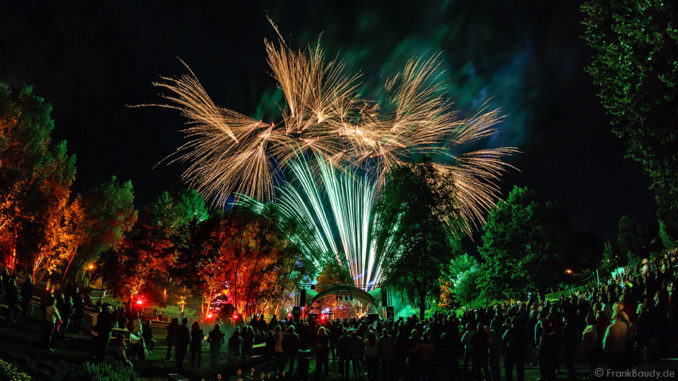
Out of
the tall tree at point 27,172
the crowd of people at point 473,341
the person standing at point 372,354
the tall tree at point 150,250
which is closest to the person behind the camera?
the crowd of people at point 473,341

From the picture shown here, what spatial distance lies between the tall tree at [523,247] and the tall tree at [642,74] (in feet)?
95.6

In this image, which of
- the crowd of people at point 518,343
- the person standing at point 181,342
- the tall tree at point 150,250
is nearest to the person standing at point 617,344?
the crowd of people at point 518,343

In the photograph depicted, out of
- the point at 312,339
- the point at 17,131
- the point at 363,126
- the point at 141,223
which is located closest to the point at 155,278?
the point at 141,223

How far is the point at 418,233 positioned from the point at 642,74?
777 inches

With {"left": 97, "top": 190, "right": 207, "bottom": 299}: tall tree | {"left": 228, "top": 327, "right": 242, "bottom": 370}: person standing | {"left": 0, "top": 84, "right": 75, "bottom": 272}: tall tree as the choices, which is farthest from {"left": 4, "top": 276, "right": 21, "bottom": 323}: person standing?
{"left": 97, "top": 190, "right": 207, "bottom": 299}: tall tree

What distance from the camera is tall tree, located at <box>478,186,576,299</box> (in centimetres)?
4616

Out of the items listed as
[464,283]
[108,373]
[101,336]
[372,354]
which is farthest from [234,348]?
[464,283]

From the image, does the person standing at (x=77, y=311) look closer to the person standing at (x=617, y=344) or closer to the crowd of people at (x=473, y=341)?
the crowd of people at (x=473, y=341)

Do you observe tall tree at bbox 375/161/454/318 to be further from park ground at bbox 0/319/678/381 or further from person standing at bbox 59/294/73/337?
person standing at bbox 59/294/73/337

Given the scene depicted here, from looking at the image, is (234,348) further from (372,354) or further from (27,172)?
(27,172)

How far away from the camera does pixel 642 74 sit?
16.1m

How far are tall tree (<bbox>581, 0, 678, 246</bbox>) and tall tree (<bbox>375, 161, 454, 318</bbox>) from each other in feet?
53.2

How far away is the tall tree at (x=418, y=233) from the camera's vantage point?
32.6 metres

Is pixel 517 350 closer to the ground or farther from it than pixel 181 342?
farther from it
